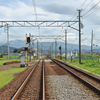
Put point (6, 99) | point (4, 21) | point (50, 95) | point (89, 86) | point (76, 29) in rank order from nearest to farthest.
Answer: point (6, 99)
point (50, 95)
point (89, 86)
point (4, 21)
point (76, 29)

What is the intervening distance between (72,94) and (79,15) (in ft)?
77.3

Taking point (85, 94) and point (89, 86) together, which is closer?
point (85, 94)

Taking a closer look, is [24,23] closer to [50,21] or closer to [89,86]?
[50,21]

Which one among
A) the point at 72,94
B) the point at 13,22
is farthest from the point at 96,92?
the point at 13,22

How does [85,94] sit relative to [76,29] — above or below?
below

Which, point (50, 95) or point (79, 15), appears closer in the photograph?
point (50, 95)

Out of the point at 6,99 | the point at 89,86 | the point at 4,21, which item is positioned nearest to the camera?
the point at 6,99

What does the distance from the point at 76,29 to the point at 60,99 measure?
23483mm

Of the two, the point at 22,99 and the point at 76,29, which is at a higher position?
the point at 76,29

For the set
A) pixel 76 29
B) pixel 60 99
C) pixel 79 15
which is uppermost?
pixel 79 15

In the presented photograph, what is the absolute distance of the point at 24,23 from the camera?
2478 centimetres

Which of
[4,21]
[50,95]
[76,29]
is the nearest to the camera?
[50,95]

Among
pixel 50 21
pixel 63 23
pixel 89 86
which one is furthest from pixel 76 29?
pixel 89 86

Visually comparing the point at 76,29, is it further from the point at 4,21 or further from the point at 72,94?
the point at 72,94
